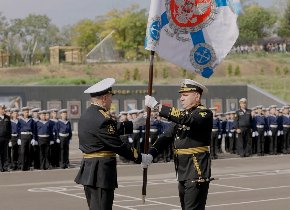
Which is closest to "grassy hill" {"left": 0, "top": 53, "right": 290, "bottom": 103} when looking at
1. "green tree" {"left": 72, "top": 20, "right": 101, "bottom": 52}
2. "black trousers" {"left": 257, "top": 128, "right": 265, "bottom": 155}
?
"green tree" {"left": 72, "top": 20, "right": 101, "bottom": 52}

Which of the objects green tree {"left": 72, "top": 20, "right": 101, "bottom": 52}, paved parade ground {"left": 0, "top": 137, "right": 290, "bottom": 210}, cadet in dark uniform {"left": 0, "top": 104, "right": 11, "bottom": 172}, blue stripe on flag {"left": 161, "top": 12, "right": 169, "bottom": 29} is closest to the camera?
blue stripe on flag {"left": 161, "top": 12, "right": 169, "bottom": 29}

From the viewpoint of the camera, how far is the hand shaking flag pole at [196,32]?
31.5 ft

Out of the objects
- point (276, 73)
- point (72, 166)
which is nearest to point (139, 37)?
point (276, 73)

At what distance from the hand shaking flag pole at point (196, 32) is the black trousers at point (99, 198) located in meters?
2.05

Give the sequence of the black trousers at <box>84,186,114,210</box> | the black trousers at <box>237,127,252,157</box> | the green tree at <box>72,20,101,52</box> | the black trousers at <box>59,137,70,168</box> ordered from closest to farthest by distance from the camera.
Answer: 1. the black trousers at <box>84,186,114,210</box>
2. the black trousers at <box>59,137,70,168</box>
3. the black trousers at <box>237,127,252,157</box>
4. the green tree at <box>72,20,101,52</box>

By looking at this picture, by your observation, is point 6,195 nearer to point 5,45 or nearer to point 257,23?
point 5,45

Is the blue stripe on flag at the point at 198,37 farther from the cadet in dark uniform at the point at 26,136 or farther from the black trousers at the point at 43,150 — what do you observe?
the black trousers at the point at 43,150

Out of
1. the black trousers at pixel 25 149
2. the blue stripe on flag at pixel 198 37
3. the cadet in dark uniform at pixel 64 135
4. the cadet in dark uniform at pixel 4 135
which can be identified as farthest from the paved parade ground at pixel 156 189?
the blue stripe on flag at pixel 198 37

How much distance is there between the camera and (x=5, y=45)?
84.7m

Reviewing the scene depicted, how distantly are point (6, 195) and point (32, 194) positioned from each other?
0.52 metres

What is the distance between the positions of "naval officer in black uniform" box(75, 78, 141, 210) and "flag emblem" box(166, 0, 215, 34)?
5.18ft

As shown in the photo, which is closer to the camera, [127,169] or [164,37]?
[164,37]

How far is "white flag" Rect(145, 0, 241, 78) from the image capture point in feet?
31.5

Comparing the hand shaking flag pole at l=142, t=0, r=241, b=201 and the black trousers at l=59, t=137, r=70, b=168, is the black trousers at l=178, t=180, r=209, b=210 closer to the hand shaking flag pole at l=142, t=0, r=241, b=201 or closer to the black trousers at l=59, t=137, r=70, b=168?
the hand shaking flag pole at l=142, t=0, r=241, b=201
